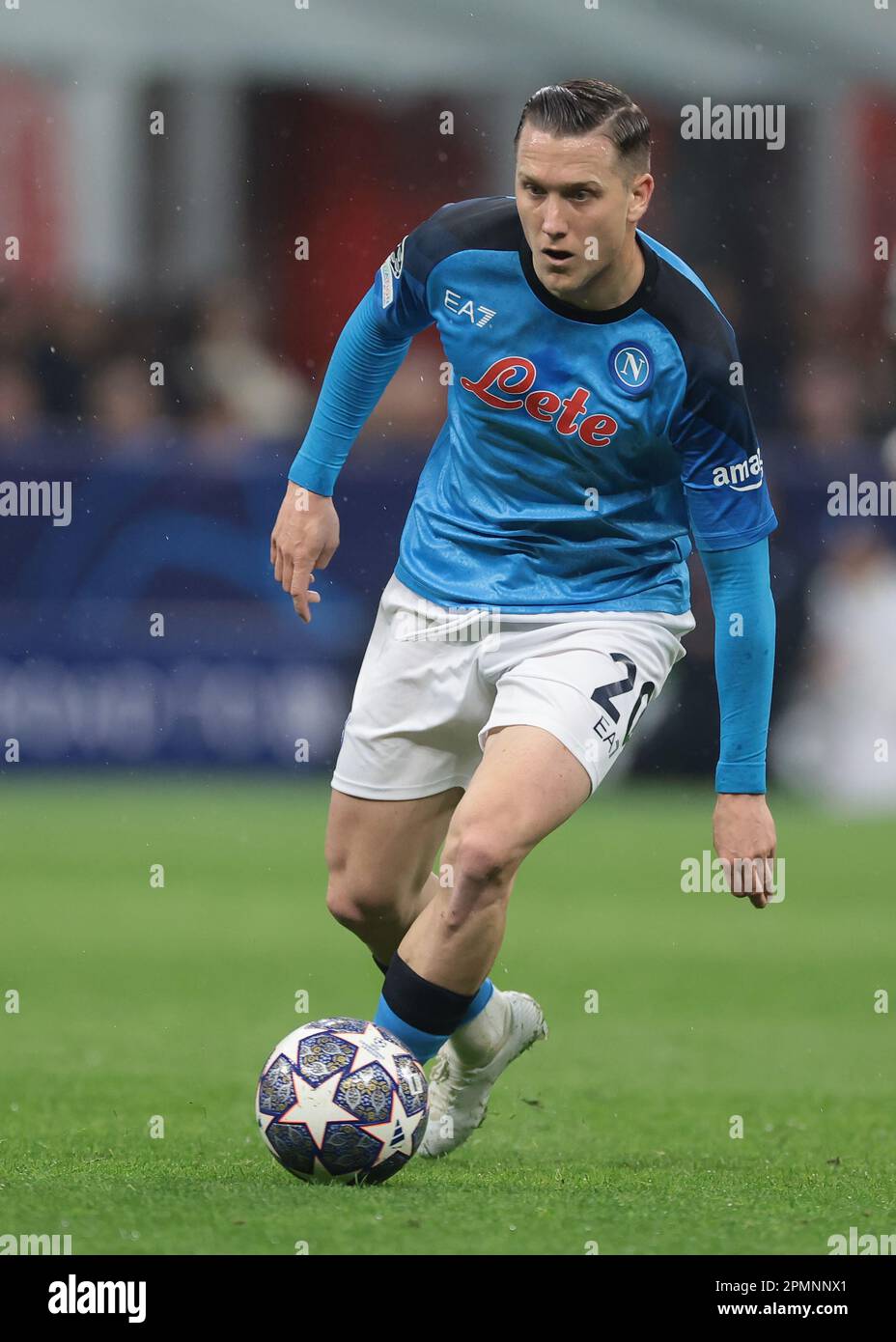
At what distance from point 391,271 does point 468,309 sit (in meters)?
0.37

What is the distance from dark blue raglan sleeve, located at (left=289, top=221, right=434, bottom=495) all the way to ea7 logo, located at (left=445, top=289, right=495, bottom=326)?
0.64 ft

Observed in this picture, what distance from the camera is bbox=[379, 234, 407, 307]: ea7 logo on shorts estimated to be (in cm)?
589

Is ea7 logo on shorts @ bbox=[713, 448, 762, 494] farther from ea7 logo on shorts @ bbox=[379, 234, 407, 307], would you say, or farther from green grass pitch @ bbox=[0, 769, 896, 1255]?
green grass pitch @ bbox=[0, 769, 896, 1255]

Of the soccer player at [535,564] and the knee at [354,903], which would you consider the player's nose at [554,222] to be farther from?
the knee at [354,903]

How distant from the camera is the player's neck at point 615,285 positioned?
5488 mm

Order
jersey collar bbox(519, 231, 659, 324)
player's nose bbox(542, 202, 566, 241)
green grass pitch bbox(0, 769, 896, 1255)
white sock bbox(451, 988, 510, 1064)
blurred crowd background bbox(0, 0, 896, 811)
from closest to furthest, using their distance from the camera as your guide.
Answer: green grass pitch bbox(0, 769, 896, 1255) → player's nose bbox(542, 202, 566, 241) → jersey collar bbox(519, 231, 659, 324) → white sock bbox(451, 988, 510, 1064) → blurred crowd background bbox(0, 0, 896, 811)

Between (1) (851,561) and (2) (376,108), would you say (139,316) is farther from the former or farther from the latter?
(1) (851,561)

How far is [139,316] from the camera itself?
16531mm

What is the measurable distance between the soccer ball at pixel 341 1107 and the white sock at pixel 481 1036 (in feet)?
2.15

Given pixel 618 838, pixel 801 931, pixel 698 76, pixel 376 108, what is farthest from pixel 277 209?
pixel 801 931

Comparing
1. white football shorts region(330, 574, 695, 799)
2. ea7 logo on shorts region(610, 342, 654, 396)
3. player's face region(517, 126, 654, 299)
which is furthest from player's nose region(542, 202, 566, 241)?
white football shorts region(330, 574, 695, 799)

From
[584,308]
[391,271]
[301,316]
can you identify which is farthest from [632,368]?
[301,316]

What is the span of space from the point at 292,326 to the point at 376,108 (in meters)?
1.83

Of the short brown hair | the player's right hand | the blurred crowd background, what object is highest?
the blurred crowd background
